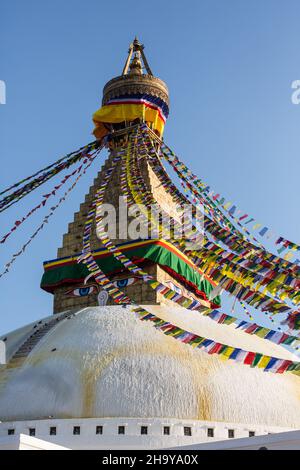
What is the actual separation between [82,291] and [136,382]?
599cm

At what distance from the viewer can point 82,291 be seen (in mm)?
17641

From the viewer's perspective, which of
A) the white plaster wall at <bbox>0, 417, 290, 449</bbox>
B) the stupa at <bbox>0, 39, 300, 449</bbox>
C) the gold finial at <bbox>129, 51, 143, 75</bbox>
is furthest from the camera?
the gold finial at <bbox>129, 51, 143, 75</bbox>

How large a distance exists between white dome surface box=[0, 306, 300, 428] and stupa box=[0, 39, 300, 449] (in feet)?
0.07

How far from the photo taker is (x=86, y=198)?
19.5 m

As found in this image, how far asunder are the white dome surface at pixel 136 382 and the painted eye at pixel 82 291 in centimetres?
360

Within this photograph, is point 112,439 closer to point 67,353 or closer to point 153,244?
point 67,353

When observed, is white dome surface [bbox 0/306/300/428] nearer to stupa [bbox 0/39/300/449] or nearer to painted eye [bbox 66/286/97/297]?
stupa [bbox 0/39/300/449]

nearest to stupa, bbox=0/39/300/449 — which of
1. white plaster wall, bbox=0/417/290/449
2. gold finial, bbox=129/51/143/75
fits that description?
white plaster wall, bbox=0/417/290/449

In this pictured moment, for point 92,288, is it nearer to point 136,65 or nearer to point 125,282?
point 125,282

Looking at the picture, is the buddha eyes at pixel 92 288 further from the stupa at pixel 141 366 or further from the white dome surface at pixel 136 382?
the white dome surface at pixel 136 382

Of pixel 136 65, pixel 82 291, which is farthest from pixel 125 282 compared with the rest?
pixel 136 65

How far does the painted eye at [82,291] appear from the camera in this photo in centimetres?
1735

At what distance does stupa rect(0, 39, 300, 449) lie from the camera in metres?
11.4

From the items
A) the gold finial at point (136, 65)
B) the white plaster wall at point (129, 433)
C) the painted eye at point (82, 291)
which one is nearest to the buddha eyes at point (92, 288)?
the painted eye at point (82, 291)
